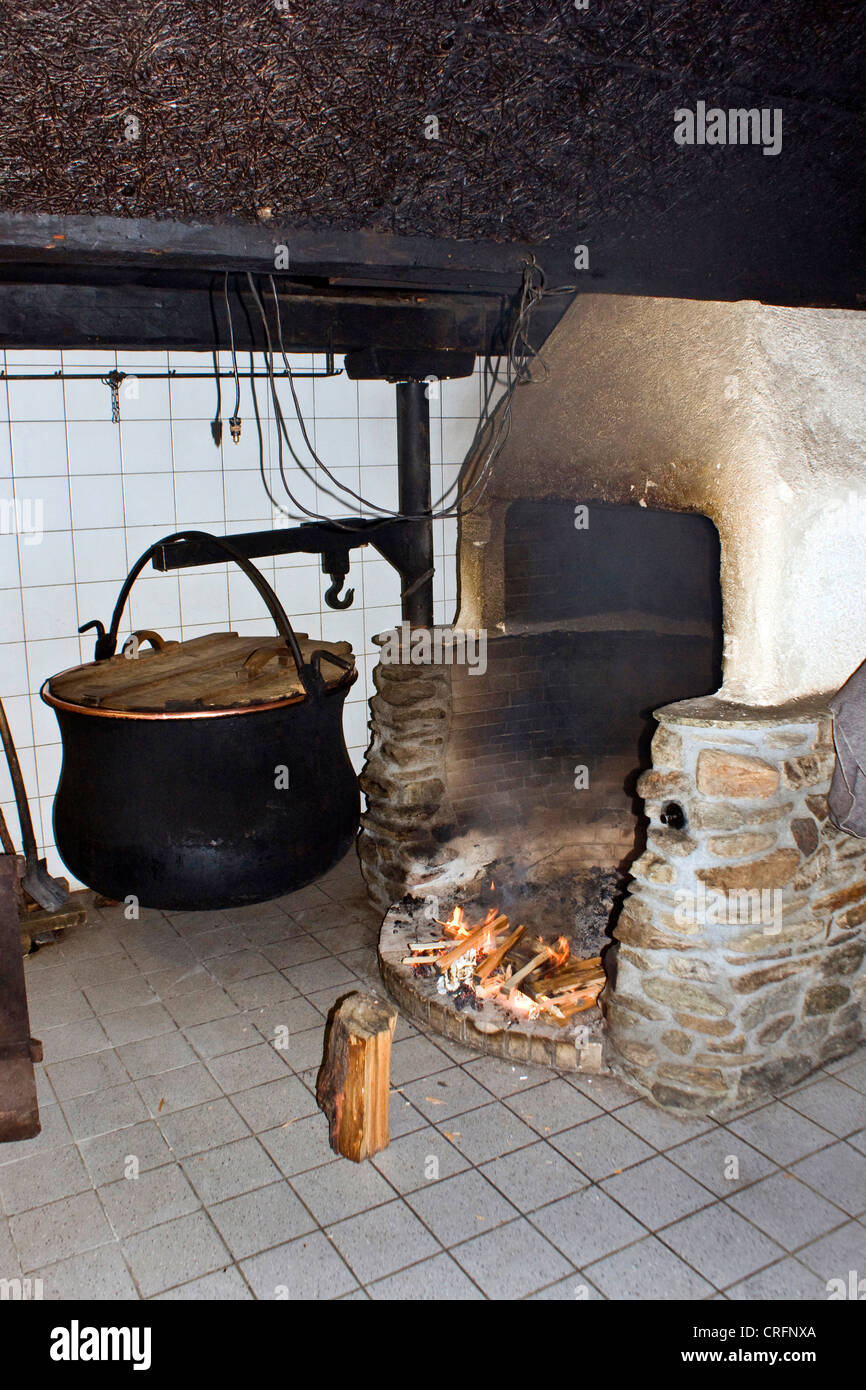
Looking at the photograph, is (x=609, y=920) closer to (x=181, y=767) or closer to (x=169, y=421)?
(x=181, y=767)

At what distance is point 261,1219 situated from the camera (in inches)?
123

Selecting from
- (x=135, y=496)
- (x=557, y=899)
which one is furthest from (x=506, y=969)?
(x=135, y=496)

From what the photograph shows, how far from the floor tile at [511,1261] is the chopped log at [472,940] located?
1.27 m

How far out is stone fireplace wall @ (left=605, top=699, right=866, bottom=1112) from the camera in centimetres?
342

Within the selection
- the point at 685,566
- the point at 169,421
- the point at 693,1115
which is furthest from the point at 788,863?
the point at 169,421

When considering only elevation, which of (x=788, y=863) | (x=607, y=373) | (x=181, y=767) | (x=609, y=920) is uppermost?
(x=607, y=373)

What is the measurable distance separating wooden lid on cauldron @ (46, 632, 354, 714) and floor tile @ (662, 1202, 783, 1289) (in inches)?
88.7

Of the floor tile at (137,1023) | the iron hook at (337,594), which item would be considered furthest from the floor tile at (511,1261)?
the iron hook at (337,594)

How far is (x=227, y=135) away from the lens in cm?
228

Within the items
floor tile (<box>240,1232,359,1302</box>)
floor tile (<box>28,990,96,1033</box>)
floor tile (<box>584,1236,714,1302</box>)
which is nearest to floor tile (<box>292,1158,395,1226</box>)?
floor tile (<box>240,1232,359,1302</box>)

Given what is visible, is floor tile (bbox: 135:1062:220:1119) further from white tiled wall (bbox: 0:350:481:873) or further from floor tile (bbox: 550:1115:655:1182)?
white tiled wall (bbox: 0:350:481:873)

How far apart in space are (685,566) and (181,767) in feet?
8.11
